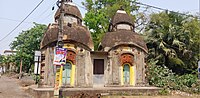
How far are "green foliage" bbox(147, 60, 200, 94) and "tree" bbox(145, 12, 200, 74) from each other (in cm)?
323

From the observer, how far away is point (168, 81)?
20.2m

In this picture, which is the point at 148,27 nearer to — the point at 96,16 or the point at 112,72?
the point at 96,16

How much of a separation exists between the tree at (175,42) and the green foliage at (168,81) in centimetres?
323

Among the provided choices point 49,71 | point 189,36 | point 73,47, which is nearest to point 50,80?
point 49,71

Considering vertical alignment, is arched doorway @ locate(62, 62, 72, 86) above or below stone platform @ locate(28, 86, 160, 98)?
above

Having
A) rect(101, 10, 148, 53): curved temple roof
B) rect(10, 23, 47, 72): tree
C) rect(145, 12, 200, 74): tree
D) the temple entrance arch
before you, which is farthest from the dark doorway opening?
rect(10, 23, 47, 72): tree

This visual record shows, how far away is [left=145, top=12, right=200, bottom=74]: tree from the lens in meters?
25.1

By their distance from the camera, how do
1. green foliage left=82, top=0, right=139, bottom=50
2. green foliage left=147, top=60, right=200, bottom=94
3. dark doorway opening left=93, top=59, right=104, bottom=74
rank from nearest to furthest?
dark doorway opening left=93, top=59, right=104, bottom=74, green foliage left=147, top=60, right=200, bottom=94, green foliage left=82, top=0, right=139, bottom=50

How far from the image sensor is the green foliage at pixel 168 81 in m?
19.6

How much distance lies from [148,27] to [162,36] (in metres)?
2.96

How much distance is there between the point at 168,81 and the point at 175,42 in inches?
251

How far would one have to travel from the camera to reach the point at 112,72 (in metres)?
18.4

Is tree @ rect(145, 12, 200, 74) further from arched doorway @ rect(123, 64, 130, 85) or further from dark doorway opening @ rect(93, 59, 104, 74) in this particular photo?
dark doorway opening @ rect(93, 59, 104, 74)

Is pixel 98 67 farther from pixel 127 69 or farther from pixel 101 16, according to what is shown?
pixel 101 16
